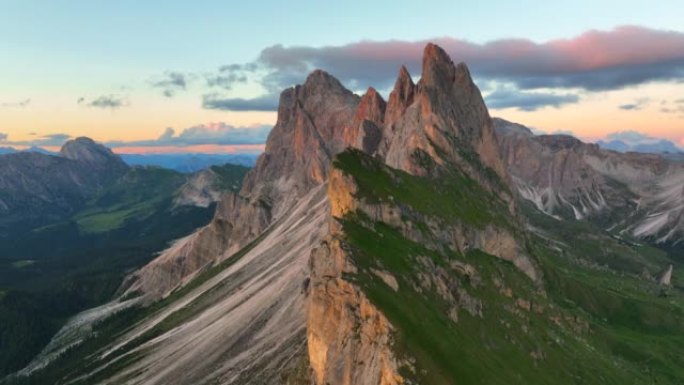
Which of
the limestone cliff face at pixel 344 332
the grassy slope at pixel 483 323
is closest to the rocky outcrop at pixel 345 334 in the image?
the limestone cliff face at pixel 344 332

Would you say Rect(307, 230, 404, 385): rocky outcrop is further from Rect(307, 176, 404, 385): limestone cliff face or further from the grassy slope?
the grassy slope

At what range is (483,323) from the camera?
4845 inches

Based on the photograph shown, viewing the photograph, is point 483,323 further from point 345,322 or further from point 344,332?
point 345,322

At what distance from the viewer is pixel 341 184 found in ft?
461

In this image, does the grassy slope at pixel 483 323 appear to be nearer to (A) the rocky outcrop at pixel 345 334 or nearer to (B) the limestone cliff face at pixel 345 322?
(B) the limestone cliff face at pixel 345 322

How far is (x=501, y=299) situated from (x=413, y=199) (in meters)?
31.3

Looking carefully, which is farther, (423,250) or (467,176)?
(467,176)

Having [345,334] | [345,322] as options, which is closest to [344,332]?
[345,334]

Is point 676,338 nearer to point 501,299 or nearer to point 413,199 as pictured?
point 501,299

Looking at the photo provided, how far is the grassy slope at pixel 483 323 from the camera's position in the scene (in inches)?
3880

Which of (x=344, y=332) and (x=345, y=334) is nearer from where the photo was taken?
(x=345, y=334)

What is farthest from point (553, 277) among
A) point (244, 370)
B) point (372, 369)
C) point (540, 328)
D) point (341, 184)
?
point (372, 369)

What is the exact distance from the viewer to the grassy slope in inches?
3880

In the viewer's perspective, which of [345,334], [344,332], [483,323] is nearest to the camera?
[345,334]
